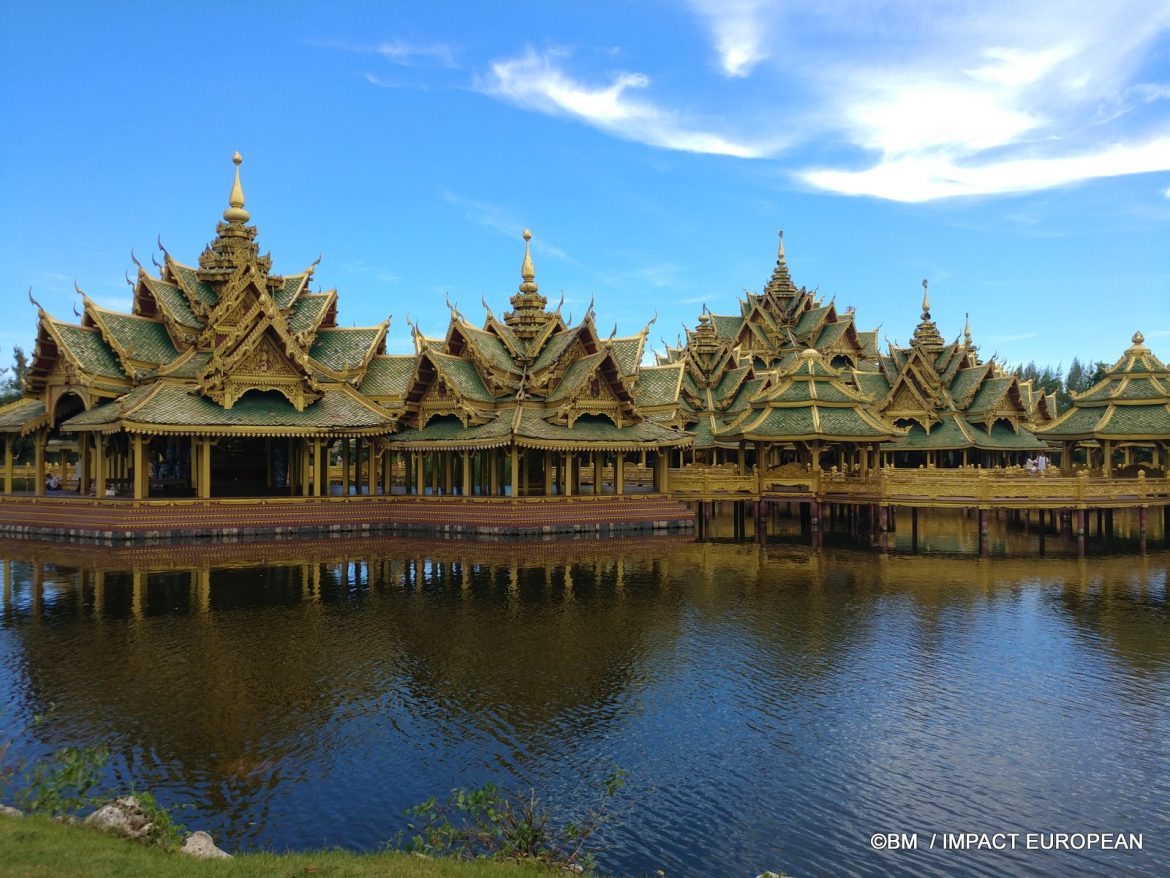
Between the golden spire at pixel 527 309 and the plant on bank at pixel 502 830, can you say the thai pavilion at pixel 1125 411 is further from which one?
the plant on bank at pixel 502 830

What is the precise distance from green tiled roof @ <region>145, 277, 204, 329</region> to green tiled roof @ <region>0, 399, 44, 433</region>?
6.43m

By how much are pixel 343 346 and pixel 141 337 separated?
28.2 ft

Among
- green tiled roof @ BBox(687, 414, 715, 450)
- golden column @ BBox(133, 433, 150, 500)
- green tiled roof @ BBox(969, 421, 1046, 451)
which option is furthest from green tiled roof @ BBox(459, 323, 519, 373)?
green tiled roof @ BBox(969, 421, 1046, 451)

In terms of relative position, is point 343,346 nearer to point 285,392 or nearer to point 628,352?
point 285,392

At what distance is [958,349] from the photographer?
2071 inches

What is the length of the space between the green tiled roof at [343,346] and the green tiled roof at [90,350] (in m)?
8.26

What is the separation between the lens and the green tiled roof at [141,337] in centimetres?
3409

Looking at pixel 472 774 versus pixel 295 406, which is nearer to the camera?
pixel 472 774

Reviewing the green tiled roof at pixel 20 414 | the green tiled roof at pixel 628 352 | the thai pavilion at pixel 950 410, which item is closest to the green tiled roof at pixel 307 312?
the green tiled roof at pixel 20 414

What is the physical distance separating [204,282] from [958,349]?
1717 inches

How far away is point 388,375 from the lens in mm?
40250

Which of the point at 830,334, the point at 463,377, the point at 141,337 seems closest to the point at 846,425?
the point at 463,377

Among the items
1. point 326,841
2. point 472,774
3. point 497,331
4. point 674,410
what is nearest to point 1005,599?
point 472,774

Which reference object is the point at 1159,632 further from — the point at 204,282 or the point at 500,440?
the point at 204,282
